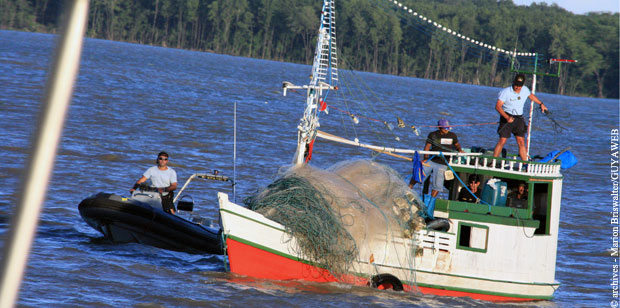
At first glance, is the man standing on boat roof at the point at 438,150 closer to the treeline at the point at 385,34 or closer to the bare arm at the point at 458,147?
the bare arm at the point at 458,147

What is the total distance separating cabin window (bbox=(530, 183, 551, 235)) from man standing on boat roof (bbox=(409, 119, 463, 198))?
4.70 feet

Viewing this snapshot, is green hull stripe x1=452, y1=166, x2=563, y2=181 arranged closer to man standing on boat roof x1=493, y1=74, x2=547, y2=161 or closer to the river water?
man standing on boat roof x1=493, y1=74, x2=547, y2=161

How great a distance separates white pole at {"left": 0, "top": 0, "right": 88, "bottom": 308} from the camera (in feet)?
5.58

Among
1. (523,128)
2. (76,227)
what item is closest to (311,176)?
(523,128)

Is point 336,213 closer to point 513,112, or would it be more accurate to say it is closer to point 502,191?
point 502,191

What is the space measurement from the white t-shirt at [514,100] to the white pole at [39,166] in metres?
11.5

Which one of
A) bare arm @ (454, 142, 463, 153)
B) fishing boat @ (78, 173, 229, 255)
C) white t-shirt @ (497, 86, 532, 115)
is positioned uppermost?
white t-shirt @ (497, 86, 532, 115)

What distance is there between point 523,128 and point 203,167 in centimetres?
1308

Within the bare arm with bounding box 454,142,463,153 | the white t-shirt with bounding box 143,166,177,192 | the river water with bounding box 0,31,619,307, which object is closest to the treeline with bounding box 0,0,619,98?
the river water with bounding box 0,31,619,307

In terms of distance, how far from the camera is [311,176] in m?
11.5

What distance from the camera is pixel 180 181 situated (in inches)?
811

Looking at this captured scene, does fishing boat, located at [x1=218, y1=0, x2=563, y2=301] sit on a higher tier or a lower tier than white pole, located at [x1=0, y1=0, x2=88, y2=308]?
lower

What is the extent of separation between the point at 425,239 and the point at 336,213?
1.41 m

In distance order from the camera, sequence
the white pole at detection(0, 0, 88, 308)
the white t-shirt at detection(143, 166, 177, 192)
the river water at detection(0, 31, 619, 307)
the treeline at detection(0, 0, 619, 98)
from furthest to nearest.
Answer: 1. the treeline at detection(0, 0, 619, 98)
2. the white t-shirt at detection(143, 166, 177, 192)
3. the river water at detection(0, 31, 619, 307)
4. the white pole at detection(0, 0, 88, 308)
